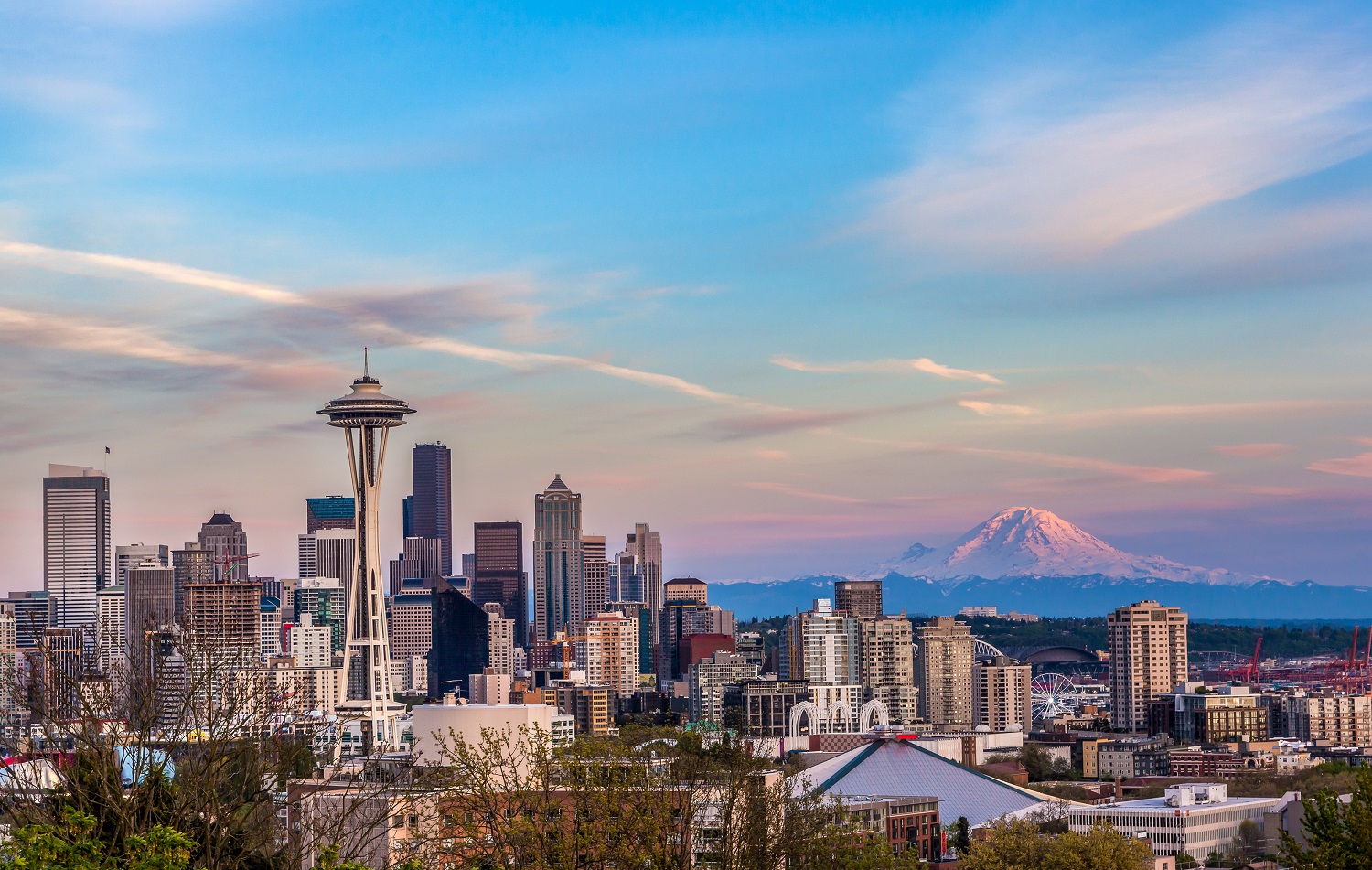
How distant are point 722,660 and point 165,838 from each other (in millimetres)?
167413

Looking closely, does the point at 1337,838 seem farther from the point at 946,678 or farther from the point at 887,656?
the point at 887,656

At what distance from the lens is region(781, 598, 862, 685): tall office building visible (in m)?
173

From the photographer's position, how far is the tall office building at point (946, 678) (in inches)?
6614

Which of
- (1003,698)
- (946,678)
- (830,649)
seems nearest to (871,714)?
(1003,698)

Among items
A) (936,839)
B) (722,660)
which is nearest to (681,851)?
(936,839)

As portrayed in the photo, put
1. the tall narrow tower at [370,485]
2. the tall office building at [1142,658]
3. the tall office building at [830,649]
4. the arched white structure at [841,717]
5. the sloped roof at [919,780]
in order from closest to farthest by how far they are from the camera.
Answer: the sloped roof at [919,780], the tall narrow tower at [370,485], the arched white structure at [841,717], the tall office building at [1142,658], the tall office building at [830,649]

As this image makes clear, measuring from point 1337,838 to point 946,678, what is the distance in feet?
482

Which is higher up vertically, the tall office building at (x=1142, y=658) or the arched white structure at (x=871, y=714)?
the tall office building at (x=1142, y=658)

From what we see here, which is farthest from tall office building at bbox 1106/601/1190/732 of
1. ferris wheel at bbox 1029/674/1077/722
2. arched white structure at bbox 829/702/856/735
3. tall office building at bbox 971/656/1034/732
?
arched white structure at bbox 829/702/856/735

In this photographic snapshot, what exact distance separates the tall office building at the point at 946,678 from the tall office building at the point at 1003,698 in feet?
5.49

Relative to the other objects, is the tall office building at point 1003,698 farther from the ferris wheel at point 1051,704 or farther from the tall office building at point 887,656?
the tall office building at point 887,656

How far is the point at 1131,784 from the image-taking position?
103625 mm

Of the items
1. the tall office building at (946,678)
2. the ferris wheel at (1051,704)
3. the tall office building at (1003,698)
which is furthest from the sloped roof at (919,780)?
the ferris wheel at (1051,704)

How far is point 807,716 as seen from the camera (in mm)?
143625
